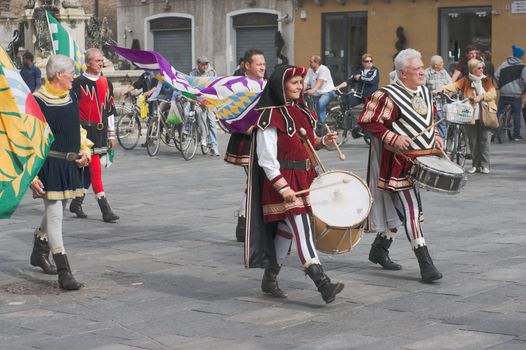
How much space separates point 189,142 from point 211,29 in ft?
55.4

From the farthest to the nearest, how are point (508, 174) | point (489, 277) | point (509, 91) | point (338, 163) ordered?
point (509, 91)
point (338, 163)
point (508, 174)
point (489, 277)

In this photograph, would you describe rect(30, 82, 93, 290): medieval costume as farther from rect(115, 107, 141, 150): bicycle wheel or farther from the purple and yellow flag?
rect(115, 107, 141, 150): bicycle wheel

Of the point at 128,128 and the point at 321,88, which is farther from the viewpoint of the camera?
the point at 321,88

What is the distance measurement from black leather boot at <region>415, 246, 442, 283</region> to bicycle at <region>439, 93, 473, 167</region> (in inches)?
297

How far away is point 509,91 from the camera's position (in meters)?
22.5

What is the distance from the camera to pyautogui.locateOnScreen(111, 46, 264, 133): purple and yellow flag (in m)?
10.3

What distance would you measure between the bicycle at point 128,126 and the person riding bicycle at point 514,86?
7016 millimetres

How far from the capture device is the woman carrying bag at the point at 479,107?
1634 centimetres

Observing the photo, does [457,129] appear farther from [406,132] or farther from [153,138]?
[406,132]

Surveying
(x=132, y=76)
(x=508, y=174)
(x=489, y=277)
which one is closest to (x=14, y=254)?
(x=489, y=277)

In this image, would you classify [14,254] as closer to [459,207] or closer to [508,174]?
[459,207]

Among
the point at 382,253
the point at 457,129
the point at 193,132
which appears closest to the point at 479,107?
the point at 457,129

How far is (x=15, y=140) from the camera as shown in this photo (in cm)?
818

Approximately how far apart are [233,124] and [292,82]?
7.37ft
